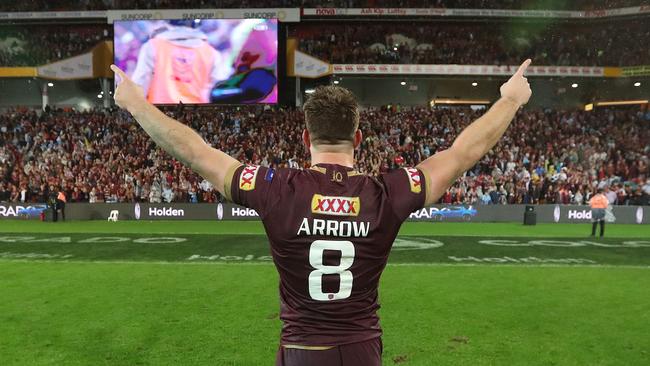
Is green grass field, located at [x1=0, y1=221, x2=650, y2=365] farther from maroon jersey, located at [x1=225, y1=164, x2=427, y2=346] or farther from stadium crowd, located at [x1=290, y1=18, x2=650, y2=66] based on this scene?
stadium crowd, located at [x1=290, y1=18, x2=650, y2=66]

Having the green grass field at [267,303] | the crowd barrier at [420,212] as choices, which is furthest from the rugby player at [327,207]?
the crowd barrier at [420,212]

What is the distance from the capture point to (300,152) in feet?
90.8

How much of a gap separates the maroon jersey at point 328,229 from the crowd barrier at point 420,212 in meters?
20.4

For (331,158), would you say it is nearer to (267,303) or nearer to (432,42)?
(267,303)

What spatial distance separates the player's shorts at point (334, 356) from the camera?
2.17 metres

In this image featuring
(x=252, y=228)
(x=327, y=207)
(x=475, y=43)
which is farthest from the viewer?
(x=475, y=43)

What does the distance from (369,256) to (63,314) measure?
685cm

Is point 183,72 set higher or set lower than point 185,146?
higher

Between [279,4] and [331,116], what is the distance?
116 ft

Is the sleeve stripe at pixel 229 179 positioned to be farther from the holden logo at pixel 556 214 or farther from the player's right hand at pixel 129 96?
the holden logo at pixel 556 214

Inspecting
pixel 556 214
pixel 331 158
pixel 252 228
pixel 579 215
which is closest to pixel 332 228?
pixel 331 158

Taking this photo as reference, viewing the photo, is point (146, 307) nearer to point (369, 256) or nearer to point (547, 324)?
point (547, 324)

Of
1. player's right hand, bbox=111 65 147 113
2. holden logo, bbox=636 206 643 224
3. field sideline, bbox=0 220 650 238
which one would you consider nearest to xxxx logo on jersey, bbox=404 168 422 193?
player's right hand, bbox=111 65 147 113

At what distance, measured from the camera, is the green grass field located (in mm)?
6051
